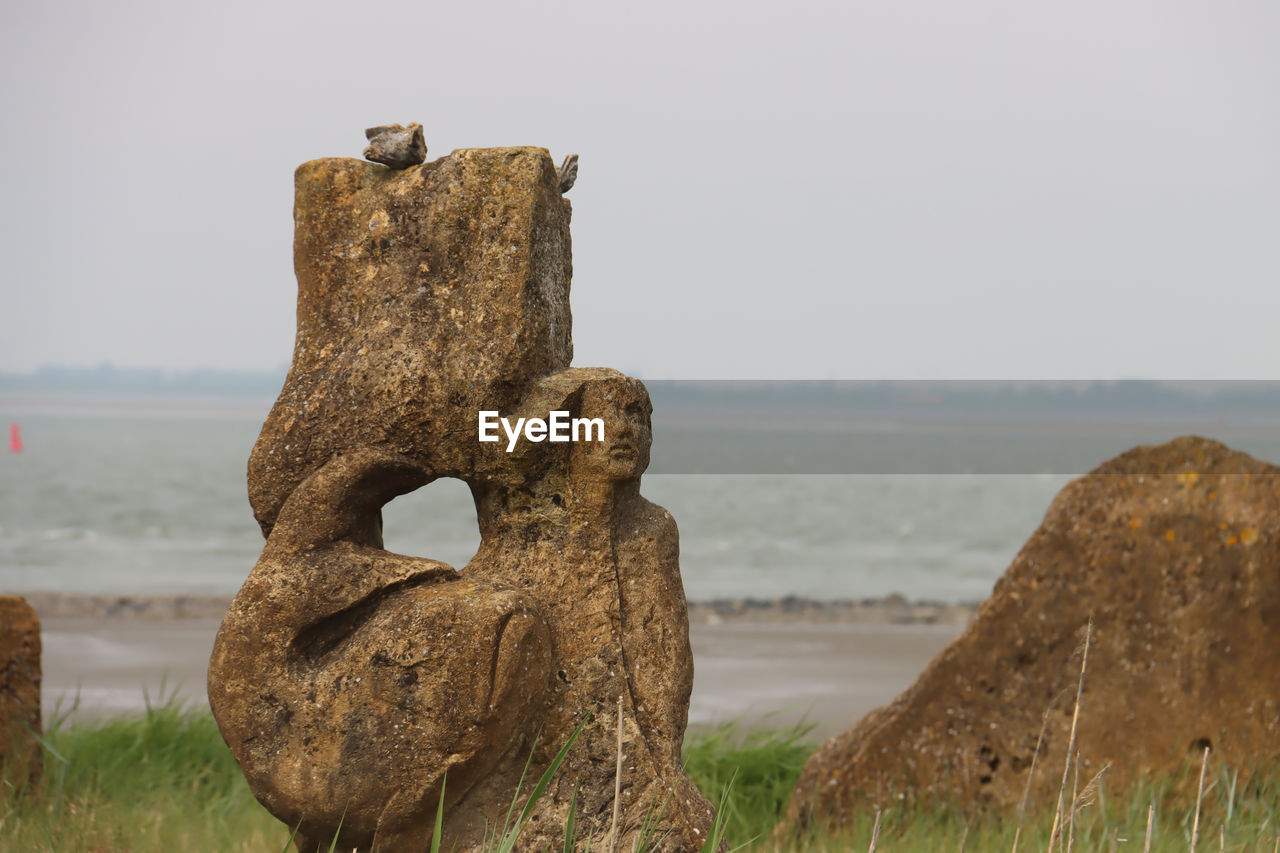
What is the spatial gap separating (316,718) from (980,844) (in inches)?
99.0

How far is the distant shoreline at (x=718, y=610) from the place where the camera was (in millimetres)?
11070

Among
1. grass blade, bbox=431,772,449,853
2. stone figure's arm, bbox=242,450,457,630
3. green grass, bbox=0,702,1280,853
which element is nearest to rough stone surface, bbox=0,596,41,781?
green grass, bbox=0,702,1280,853

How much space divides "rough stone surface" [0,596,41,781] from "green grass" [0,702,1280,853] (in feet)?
0.42

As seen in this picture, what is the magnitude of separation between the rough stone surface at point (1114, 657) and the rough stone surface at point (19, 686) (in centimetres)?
276

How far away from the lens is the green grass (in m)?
3.98

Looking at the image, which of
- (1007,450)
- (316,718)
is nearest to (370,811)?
(316,718)

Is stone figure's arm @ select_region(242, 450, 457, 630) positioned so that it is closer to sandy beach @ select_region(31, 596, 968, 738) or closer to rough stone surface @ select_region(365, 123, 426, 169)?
rough stone surface @ select_region(365, 123, 426, 169)

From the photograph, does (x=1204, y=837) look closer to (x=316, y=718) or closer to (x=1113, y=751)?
(x=1113, y=751)

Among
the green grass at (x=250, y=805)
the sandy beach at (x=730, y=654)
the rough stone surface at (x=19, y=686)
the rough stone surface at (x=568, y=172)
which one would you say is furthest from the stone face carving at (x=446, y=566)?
the sandy beach at (x=730, y=654)

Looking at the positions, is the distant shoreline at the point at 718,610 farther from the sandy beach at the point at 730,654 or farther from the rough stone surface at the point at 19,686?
the rough stone surface at the point at 19,686

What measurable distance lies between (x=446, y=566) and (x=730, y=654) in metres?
6.54

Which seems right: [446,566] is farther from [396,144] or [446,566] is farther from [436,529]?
[436,529]

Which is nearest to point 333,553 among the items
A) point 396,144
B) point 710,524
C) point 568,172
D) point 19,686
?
point 396,144

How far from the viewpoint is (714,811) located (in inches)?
121
